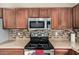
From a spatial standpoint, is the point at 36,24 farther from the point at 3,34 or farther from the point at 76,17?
the point at 76,17

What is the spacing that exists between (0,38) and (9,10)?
766 mm

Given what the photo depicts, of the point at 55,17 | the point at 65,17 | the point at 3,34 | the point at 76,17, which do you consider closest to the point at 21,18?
the point at 3,34

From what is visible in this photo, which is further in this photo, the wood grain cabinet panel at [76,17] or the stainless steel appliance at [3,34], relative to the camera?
the stainless steel appliance at [3,34]

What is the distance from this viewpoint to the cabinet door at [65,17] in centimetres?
429

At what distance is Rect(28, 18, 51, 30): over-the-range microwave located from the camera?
4180 millimetres

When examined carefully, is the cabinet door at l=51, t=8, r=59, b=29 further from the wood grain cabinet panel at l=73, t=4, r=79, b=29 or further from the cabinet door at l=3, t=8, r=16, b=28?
the cabinet door at l=3, t=8, r=16, b=28

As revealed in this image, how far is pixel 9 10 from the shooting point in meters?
4.31

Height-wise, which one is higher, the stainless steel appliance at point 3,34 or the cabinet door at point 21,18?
the cabinet door at point 21,18

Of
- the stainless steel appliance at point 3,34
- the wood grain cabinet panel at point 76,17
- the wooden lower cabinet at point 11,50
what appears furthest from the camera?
the stainless steel appliance at point 3,34

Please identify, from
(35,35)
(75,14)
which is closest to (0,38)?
(35,35)

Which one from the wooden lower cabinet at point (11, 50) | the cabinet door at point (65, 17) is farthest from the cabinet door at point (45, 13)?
the wooden lower cabinet at point (11, 50)

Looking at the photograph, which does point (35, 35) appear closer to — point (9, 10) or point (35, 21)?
point (35, 21)

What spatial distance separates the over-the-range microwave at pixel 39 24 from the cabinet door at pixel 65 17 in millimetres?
332

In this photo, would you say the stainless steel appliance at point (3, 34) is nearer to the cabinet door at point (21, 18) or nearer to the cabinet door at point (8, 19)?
the cabinet door at point (8, 19)
